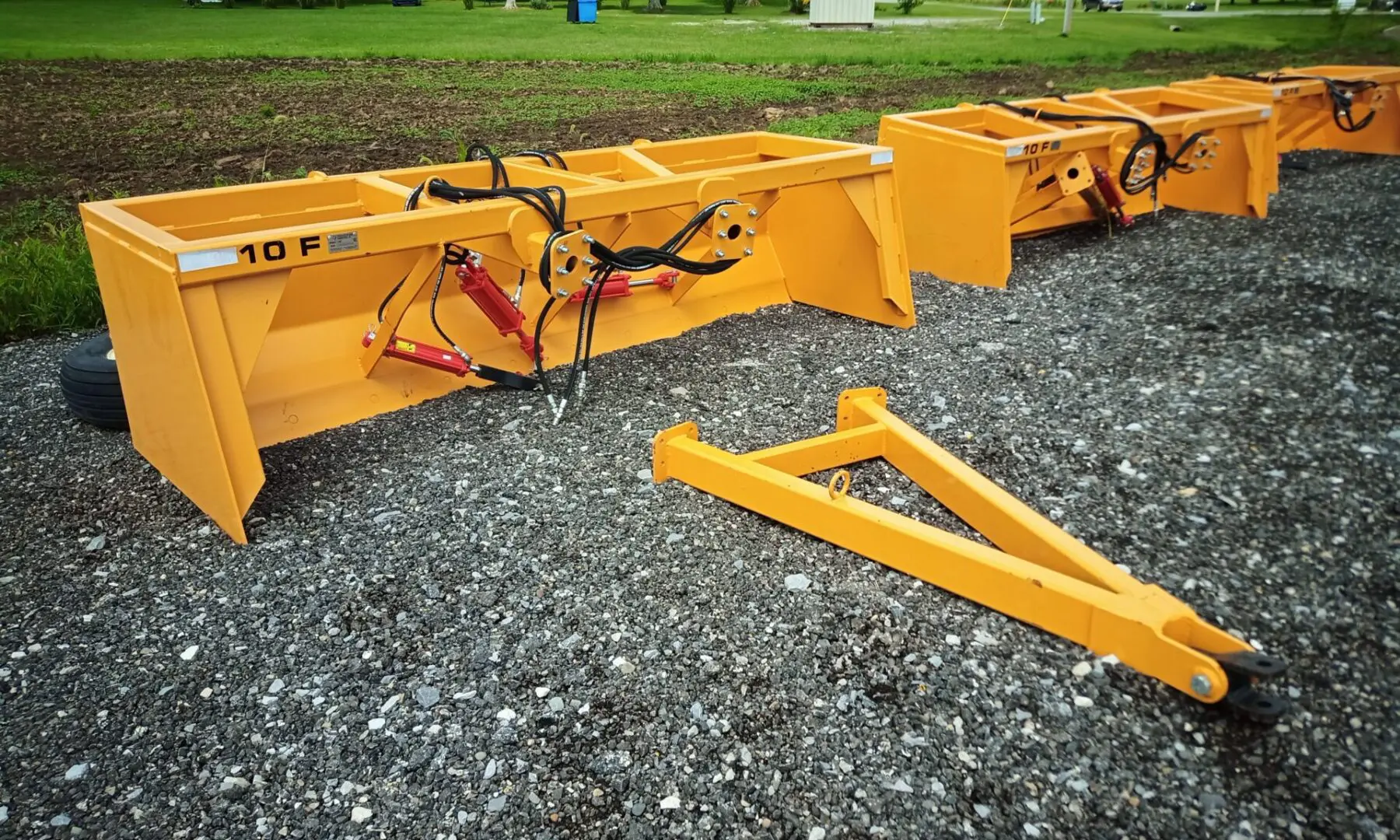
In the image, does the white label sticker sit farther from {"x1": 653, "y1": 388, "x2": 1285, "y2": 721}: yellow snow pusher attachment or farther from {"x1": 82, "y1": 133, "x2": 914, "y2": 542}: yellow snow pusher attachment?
{"x1": 653, "y1": 388, "x2": 1285, "y2": 721}: yellow snow pusher attachment

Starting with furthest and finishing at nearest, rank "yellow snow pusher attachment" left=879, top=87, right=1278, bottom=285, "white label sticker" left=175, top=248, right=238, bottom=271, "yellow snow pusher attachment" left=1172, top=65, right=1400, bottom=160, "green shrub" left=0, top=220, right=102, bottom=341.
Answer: "yellow snow pusher attachment" left=1172, top=65, right=1400, bottom=160 → "yellow snow pusher attachment" left=879, top=87, right=1278, bottom=285 → "green shrub" left=0, top=220, right=102, bottom=341 → "white label sticker" left=175, top=248, right=238, bottom=271

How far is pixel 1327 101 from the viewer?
333 inches

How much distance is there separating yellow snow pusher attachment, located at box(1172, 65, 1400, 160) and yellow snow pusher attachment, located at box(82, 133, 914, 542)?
4.30 meters

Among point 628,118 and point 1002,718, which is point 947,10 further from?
point 1002,718

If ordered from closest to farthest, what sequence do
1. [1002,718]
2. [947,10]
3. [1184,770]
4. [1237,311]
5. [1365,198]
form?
1. [1184,770]
2. [1002,718]
3. [1237,311]
4. [1365,198]
5. [947,10]

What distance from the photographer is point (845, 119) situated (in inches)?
457

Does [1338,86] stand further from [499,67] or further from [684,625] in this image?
[499,67]

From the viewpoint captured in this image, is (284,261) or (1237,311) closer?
(284,261)

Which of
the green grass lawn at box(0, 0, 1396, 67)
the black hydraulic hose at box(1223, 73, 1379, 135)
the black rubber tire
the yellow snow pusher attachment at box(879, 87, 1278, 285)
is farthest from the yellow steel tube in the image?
the black hydraulic hose at box(1223, 73, 1379, 135)

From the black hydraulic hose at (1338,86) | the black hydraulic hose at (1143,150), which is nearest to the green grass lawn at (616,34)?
the black hydraulic hose at (1338,86)

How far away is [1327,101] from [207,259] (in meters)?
9.08

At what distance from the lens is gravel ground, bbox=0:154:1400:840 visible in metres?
2.17

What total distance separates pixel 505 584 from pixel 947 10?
19.1 meters

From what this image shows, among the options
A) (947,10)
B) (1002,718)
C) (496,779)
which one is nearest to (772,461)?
(1002,718)
